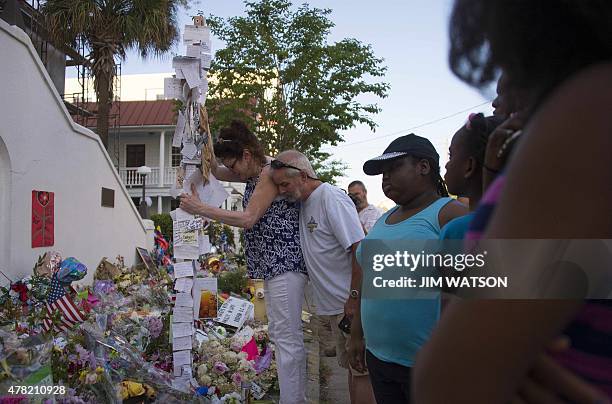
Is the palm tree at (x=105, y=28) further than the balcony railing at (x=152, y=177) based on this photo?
No

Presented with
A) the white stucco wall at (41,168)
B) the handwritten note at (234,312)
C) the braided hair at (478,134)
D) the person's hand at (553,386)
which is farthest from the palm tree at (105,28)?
the person's hand at (553,386)

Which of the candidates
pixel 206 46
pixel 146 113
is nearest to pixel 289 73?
pixel 206 46

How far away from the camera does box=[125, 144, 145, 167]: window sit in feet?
99.8

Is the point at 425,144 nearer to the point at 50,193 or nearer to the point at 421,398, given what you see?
the point at 421,398

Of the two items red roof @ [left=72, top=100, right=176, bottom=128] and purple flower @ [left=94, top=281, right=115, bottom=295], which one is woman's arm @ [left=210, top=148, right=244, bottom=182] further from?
red roof @ [left=72, top=100, right=176, bottom=128]

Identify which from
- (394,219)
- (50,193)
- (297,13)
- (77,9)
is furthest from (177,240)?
(77,9)

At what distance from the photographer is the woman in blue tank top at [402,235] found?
2.24m

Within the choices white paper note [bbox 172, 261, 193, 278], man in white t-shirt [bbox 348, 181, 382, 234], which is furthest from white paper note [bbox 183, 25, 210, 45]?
man in white t-shirt [bbox 348, 181, 382, 234]

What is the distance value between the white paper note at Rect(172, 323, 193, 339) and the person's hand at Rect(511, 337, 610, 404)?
3.64m

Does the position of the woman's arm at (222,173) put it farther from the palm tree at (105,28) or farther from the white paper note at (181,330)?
the palm tree at (105,28)

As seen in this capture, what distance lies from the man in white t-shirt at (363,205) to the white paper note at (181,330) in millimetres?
4089

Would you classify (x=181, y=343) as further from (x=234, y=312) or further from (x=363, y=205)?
(x=363, y=205)

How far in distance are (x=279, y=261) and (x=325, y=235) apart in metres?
0.34

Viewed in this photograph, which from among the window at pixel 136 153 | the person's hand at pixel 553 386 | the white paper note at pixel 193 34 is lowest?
the person's hand at pixel 553 386
